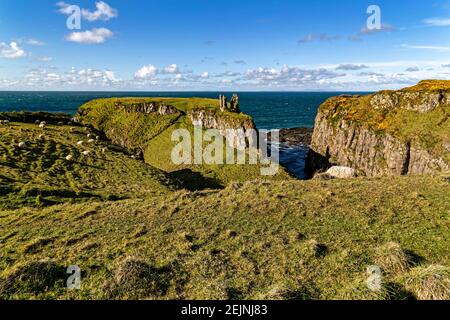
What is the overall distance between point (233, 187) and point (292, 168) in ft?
272

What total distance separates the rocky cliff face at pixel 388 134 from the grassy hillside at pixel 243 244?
45329 millimetres

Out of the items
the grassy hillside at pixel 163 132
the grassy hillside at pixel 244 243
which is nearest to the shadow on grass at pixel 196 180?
the grassy hillside at pixel 163 132

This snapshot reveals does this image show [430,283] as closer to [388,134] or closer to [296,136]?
[388,134]

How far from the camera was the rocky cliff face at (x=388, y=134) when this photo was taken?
72312 millimetres

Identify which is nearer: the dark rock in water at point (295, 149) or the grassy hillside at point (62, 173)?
the grassy hillside at point (62, 173)

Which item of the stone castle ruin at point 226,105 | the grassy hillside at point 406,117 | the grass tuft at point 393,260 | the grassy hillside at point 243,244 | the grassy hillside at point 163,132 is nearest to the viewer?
the grassy hillside at point 243,244

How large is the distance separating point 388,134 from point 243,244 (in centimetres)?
7512

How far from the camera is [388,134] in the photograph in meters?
80.6

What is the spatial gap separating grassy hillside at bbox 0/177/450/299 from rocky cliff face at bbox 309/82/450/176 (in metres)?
45.3

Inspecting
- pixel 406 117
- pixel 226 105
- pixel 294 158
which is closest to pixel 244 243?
pixel 406 117

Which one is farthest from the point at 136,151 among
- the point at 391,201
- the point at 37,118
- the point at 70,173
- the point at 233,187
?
the point at 391,201

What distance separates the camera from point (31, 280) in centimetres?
1482

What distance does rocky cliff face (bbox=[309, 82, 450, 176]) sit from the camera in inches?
2847

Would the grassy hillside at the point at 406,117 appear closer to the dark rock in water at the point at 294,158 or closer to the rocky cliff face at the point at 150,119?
the dark rock in water at the point at 294,158
